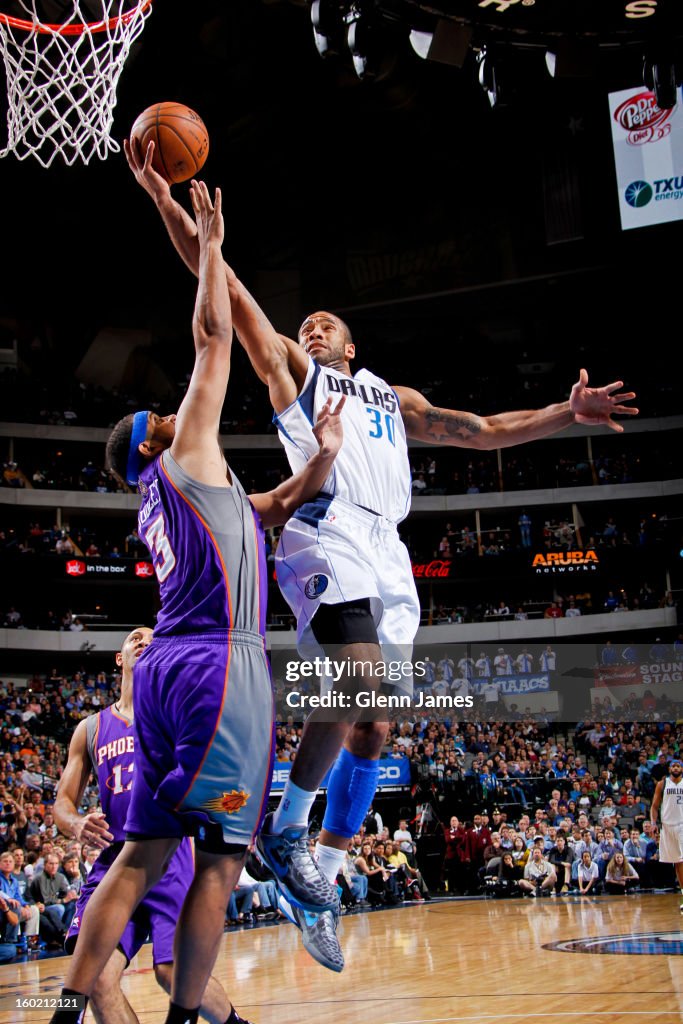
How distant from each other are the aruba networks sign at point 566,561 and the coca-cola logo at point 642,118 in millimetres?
12509

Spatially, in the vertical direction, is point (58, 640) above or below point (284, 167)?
below

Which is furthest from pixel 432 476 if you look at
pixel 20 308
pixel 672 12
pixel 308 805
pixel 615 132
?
pixel 308 805

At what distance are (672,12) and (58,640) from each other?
1000 inches

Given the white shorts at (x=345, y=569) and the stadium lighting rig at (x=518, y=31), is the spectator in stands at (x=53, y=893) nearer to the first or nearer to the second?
the white shorts at (x=345, y=569)

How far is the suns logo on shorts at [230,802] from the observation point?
3209 millimetres

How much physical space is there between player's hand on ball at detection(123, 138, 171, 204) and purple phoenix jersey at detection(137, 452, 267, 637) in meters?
1.26

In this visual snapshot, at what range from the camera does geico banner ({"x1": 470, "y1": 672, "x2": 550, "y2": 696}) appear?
27.7 metres

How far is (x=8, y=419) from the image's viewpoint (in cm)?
3072

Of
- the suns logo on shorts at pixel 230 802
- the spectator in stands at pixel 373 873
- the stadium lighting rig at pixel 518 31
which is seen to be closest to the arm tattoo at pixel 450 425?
the suns logo on shorts at pixel 230 802

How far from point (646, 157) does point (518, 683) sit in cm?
1479

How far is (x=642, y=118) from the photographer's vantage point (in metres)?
25.7

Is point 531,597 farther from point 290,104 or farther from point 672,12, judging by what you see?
point 672,12

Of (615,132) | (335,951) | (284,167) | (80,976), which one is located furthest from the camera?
(284,167)

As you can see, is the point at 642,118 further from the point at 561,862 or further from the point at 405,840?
the point at 405,840
